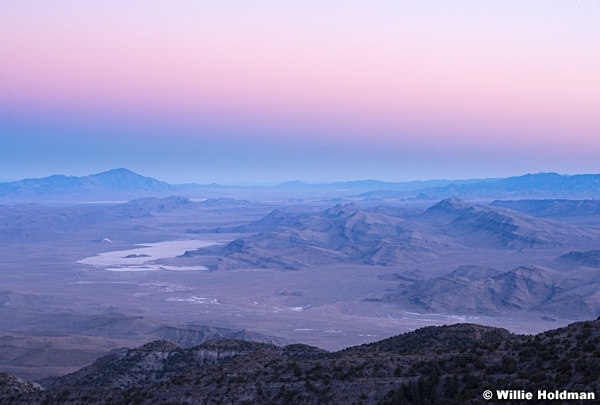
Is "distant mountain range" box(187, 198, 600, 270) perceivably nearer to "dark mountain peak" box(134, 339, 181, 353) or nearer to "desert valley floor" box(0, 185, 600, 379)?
"desert valley floor" box(0, 185, 600, 379)

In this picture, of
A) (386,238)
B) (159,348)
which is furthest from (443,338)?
(386,238)

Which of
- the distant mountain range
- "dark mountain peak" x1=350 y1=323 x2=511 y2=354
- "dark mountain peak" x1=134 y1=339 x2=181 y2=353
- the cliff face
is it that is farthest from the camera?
A: the distant mountain range

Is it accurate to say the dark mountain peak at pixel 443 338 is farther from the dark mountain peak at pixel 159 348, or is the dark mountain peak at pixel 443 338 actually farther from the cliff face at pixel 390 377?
the dark mountain peak at pixel 159 348

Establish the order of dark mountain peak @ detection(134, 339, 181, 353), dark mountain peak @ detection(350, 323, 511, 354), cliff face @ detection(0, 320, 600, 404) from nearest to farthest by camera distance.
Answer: cliff face @ detection(0, 320, 600, 404) → dark mountain peak @ detection(350, 323, 511, 354) → dark mountain peak @ detection(134, 339, 181, 353)

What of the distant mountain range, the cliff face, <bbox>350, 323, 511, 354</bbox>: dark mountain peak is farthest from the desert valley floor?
the cliff face

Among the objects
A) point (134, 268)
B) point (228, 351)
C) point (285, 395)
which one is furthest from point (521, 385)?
point (134, 268)

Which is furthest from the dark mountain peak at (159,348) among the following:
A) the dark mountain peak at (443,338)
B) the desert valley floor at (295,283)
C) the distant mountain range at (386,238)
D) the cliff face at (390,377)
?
the distant mountain range at (386,238)

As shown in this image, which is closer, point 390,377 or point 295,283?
point 390,377

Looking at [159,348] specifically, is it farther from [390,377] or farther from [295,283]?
[295,283]

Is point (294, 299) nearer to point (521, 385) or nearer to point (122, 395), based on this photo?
point (122, 395)

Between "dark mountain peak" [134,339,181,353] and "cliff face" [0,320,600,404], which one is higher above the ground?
"cliff face" [0,320,600,404]

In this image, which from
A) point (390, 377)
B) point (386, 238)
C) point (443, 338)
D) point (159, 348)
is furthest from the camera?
point (386, 238)
